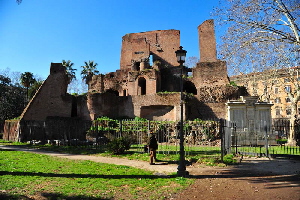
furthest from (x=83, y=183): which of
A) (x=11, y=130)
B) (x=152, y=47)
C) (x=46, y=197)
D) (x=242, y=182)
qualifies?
(x=152, y=47)

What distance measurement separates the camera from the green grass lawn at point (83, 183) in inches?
210

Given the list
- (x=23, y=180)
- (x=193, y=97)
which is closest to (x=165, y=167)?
(x=23, y=180)

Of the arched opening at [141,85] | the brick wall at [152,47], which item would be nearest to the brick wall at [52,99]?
the arched opening at [141,85]

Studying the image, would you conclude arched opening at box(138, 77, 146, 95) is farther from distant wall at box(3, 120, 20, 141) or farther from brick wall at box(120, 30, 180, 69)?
distant wall at box(3, 120, 20, 141)

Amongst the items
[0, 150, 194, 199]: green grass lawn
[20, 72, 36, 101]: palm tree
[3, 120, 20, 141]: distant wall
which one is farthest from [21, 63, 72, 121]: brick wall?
[0, 150, 194, 199]: green grass lawn

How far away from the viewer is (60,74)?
2700 cm

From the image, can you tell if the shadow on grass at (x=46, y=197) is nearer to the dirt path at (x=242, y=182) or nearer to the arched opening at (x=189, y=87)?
the dirt path at (x=242, y=182)

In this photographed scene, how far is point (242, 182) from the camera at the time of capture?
644 centimetres

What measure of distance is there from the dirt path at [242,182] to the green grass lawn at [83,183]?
0.53 metres

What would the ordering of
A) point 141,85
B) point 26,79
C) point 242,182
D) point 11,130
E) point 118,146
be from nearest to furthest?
point 242,182, point 118,146, point 11,130, point 141,85, point 26,79

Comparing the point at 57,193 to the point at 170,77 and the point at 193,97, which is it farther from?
the point at 170,77

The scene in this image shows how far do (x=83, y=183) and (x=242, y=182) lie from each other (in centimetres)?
→ 453

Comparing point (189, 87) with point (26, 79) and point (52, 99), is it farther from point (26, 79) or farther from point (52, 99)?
point (26, 79)

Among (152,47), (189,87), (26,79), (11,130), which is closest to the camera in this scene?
(11,130)
